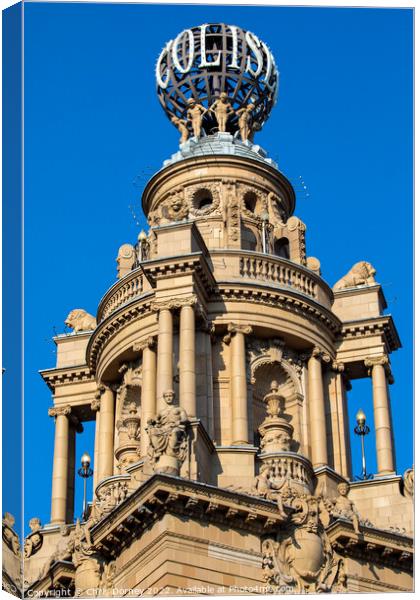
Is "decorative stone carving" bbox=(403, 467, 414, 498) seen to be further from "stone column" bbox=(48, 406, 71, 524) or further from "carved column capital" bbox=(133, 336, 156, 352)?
"stone column" bbox=(48, 406, 71, 524)

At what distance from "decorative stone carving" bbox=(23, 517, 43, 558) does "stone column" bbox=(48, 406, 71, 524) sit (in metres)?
1.16

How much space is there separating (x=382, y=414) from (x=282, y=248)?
6.94 meters

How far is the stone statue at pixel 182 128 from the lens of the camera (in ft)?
188

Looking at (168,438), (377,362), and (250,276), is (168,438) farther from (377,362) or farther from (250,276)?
(377,362)

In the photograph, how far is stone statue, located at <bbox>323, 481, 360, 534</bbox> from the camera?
1768 inches

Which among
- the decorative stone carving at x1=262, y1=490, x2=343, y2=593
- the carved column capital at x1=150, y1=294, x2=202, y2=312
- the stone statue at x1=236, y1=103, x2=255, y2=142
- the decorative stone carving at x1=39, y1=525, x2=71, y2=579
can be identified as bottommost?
the decorative stone carving at x1=262, y1=490, x2=343, y2=593

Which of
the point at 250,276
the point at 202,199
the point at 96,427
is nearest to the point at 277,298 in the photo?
the point at 250,276

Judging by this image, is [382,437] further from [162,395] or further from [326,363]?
[162,395]

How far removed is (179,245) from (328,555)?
10288 millimetres

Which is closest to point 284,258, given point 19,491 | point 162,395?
point 162,395

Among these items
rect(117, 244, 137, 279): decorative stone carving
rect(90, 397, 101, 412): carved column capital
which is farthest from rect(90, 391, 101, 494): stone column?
rect(117, 244, 137, 279): decorative stone carving

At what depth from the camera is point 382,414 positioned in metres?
51.5

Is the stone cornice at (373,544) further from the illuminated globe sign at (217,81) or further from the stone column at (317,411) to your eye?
the illuminated globe sign at (217,81)

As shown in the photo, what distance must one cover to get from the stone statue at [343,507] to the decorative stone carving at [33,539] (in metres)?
9.03
